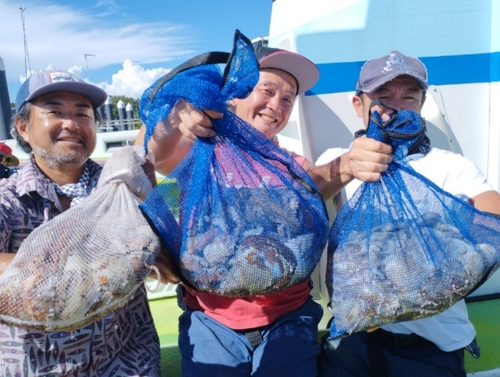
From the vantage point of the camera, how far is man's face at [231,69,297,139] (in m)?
1.89

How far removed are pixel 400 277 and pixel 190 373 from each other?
0.89 metres

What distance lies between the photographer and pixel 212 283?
1.18 metres

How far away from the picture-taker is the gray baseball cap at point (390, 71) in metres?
1.68

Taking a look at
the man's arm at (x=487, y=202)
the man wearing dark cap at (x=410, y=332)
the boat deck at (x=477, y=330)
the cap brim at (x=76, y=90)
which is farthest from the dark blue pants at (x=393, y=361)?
the cap brim at (x=76, y=90)

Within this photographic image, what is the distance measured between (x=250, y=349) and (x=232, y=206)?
69cm

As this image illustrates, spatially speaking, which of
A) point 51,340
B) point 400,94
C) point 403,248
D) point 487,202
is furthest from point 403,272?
point 51,340

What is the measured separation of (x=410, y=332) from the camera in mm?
1685

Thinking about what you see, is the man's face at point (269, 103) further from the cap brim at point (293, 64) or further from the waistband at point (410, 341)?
the waistband at point (410, 341)

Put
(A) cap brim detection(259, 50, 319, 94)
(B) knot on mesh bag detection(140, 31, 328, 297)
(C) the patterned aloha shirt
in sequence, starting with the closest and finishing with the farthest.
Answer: (B) knot on mesh bag detection(140, 31, 328, 297) → (C) the patterned aloha shirt → (A) cap brim detection(259, 50, 319, 94)

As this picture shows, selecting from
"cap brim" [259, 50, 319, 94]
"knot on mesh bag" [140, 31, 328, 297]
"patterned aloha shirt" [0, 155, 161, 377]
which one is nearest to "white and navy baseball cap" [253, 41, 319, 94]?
"cap brim" [259, 50, 319, 94]

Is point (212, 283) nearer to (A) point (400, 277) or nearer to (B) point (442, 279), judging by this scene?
(A) point (400, 277)

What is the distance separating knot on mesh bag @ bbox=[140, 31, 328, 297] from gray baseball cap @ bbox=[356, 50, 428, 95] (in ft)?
2.16

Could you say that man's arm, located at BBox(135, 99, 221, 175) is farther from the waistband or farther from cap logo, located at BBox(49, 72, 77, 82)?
A: the waistband

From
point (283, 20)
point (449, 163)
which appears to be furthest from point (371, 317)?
point (283, 20)
